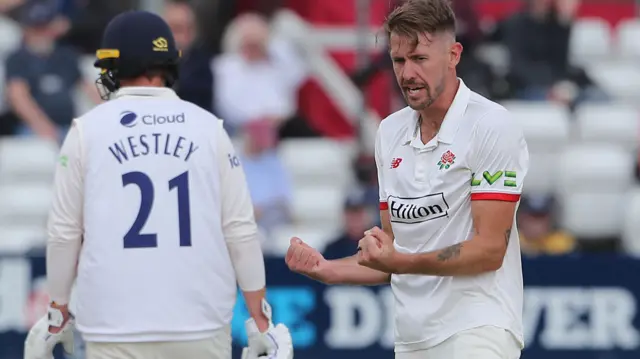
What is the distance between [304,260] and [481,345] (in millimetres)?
694

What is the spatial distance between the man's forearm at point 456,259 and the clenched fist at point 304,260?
453mm

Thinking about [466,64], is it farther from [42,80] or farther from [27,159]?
[27,159]

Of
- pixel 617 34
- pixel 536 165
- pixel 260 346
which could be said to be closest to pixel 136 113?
pixel 260 346

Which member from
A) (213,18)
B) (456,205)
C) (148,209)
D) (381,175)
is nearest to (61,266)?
(148,209)

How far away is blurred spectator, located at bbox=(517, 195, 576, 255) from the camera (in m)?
9.32

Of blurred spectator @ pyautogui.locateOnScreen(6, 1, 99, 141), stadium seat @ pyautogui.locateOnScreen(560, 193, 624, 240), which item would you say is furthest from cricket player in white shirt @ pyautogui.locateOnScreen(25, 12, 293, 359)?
stadium seat @ pyautogui.locateOnScreen(560, 193, 624, 240)

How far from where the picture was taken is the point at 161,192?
4977 millimetres

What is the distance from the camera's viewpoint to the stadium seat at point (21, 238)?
30.5 feet

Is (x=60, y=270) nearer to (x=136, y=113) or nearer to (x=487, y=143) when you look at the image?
(x=136, y=113)

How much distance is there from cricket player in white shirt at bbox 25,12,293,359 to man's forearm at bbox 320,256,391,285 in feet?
1.69

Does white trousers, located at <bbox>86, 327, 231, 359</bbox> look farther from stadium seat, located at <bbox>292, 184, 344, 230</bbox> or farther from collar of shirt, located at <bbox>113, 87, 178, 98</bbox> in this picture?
stadium seat, located at <bbox>292, 184, 344, 230</bbox>

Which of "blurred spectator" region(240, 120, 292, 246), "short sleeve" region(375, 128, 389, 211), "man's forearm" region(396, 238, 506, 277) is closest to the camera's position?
"man's forearm" region(396, 238, 506, 277)

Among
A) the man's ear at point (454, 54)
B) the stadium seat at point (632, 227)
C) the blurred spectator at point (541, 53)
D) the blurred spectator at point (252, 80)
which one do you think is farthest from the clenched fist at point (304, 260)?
the blurred spectator at point (541, 53)

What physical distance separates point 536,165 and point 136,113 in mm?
5693
